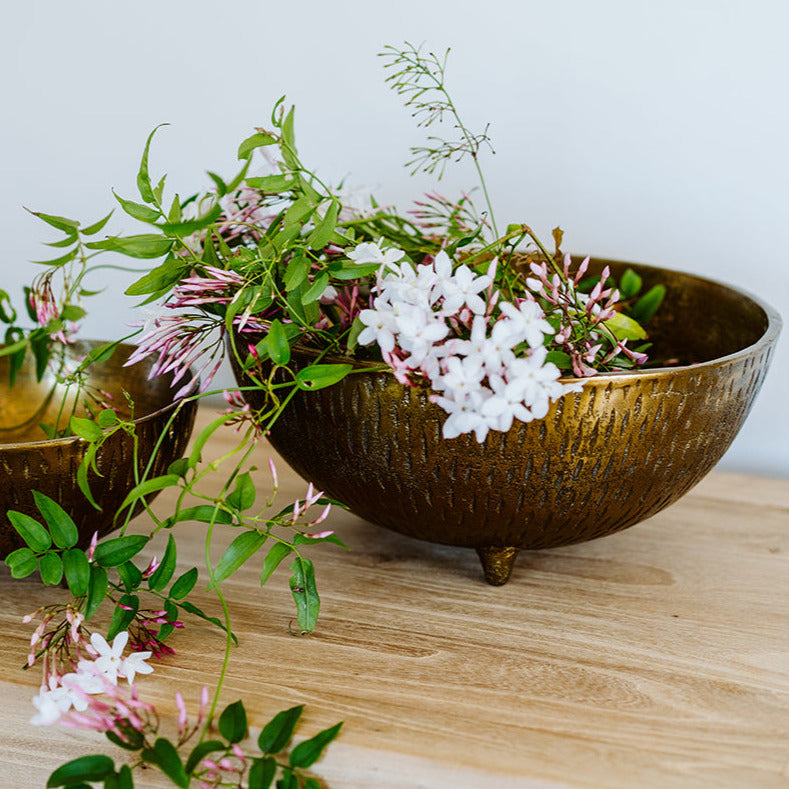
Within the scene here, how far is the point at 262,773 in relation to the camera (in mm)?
389

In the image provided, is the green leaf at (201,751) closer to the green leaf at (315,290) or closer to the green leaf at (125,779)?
the green leaf at (125,779)

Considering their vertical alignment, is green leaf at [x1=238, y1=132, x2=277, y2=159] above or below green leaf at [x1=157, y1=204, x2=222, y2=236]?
above

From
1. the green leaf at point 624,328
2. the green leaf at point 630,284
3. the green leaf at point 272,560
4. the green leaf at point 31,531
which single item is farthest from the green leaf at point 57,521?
the green leaf at point 630,284

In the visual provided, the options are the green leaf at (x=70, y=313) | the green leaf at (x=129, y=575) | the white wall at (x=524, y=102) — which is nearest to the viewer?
the green leaf at (x=129, y=575)

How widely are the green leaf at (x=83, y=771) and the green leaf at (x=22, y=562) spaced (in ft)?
0.39

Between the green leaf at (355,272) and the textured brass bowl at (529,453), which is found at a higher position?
the green leaf at (355,272)

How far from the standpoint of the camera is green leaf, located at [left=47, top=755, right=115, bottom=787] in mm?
382

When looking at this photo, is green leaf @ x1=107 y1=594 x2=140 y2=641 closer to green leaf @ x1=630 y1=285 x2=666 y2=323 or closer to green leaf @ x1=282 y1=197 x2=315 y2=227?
green leaf @ x1=282 y1=197 x2=315 y2=227

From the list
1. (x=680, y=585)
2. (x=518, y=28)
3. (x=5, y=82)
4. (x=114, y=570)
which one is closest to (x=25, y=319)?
(x=5, y=82)

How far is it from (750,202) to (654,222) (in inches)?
3.3

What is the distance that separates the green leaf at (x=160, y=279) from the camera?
46 centimetres

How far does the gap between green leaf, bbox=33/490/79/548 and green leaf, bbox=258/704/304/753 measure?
152mm

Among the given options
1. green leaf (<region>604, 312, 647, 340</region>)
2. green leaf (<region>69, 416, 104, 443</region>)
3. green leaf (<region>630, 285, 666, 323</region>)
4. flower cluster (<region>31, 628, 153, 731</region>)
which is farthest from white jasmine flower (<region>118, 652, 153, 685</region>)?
green leaf (<region>630, 285, 666, 323</region>)

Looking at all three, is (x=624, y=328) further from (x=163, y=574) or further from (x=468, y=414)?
(x=163, y=574)
